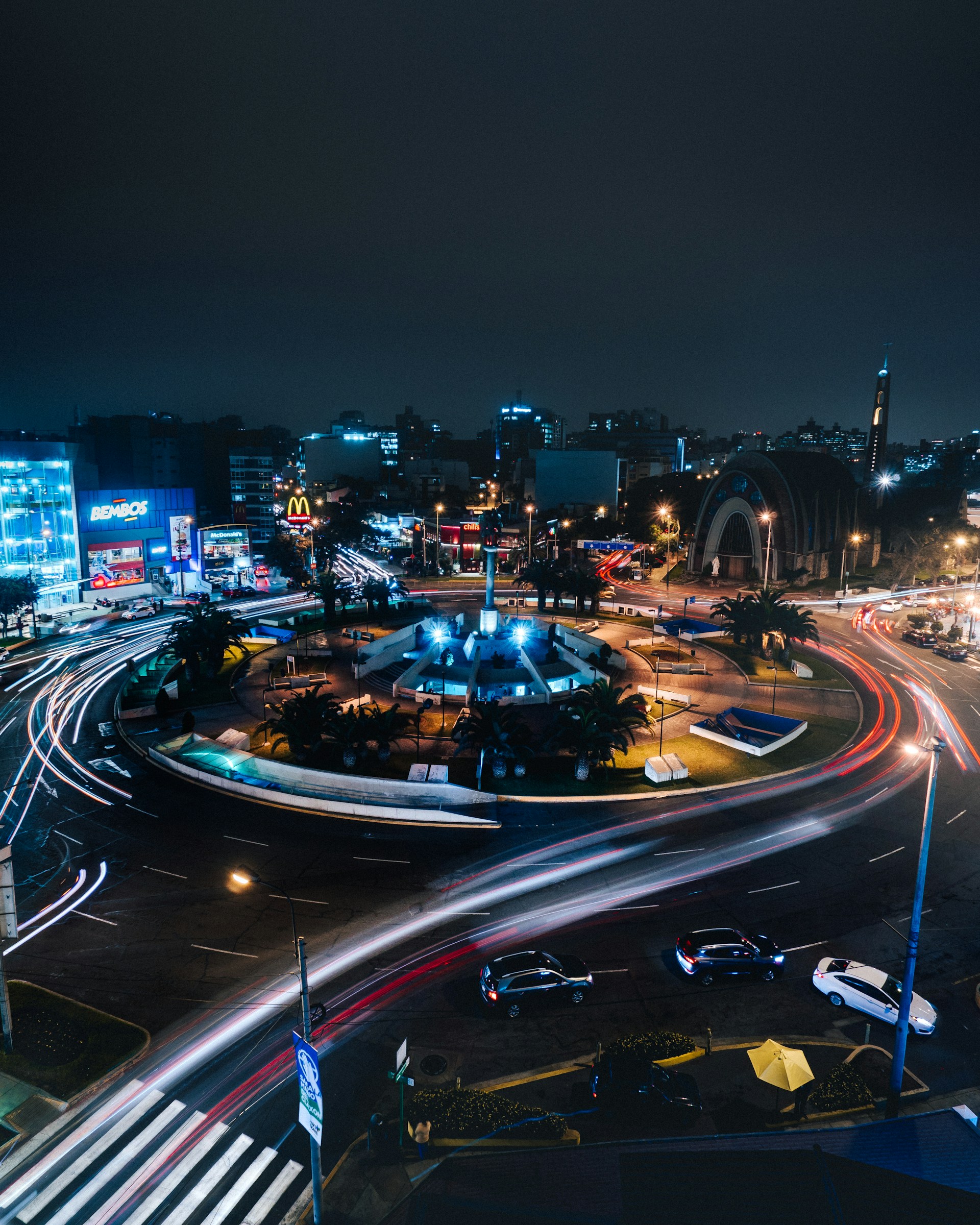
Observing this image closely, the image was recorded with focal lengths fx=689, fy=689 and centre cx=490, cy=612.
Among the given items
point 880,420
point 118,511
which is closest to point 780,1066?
point 118,511

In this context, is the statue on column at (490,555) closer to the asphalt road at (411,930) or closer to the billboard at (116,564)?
the asphalt road at (411,930)

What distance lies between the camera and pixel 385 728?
35438 mm

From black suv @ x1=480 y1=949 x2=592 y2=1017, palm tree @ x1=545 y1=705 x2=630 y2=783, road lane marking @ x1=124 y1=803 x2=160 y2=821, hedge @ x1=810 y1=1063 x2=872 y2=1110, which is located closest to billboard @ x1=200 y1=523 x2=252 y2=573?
road lane marking @ x1=124 y1=803 x2=160 y2=821

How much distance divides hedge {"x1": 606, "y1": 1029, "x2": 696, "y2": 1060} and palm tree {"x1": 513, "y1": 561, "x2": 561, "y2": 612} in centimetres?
5326

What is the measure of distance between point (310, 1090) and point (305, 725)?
2375 cm

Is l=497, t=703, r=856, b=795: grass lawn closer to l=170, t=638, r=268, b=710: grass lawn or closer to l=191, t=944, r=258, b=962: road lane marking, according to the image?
l=191, t=944, r=258, b=962: road lane marking

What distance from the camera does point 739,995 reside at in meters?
19.7

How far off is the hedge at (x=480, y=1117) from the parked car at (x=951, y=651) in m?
56.2

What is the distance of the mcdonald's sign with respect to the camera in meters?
73.9

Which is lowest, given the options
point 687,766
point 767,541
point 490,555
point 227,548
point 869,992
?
point 687,766

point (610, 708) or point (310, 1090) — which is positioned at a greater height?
point (610, 708)

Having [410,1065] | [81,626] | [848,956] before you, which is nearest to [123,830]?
[410,1065]

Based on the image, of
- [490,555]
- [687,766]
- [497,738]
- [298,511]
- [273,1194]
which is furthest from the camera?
[298,511]

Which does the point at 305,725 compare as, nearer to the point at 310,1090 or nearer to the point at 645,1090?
the point at 310,1090
